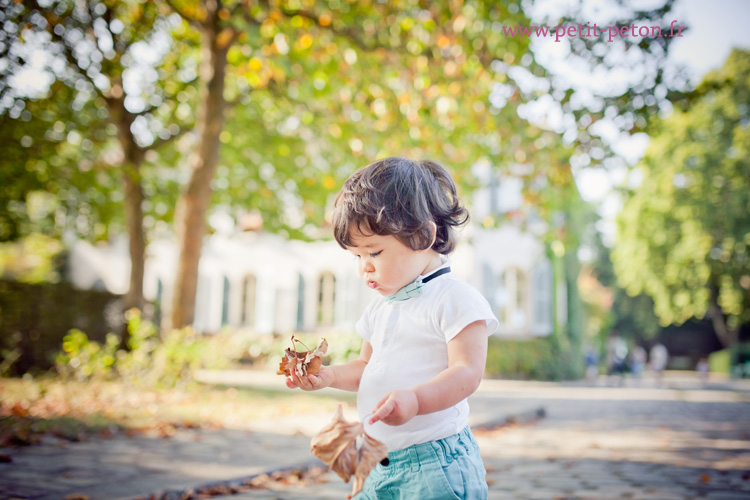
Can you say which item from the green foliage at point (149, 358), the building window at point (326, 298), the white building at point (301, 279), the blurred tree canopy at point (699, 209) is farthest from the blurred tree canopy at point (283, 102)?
the blurred tree canopy at point (699, 209)

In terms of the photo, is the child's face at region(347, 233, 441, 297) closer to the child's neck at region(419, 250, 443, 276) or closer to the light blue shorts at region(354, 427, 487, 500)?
the child's neck at region(419, 250, 443, 276)

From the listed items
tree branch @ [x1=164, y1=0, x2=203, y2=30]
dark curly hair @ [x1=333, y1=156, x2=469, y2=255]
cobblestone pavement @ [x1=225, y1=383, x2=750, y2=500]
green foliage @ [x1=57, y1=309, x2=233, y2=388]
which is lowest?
cobblestone pavement @ [x1=225, y1=383, x2=750, y2=500]

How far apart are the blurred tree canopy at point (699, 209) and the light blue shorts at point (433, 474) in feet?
94.5

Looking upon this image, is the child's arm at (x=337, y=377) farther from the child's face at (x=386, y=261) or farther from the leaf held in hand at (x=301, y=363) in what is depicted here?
the child's face at (x=386, y=261)

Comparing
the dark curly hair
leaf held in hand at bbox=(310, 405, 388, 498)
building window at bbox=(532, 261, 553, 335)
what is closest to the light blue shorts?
leaf held in hand at bbox=(310, 405, 388, 498)

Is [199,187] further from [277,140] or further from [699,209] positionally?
[699,209]

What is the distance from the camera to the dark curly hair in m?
1.78

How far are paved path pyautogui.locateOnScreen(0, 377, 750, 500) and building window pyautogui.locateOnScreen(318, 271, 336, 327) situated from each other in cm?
1690

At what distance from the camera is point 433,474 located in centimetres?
176

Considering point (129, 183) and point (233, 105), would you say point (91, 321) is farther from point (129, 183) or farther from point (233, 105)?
point (233, 105)

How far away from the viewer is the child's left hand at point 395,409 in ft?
4.82

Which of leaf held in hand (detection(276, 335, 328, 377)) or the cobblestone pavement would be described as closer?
leaf held in hand (detection(276, 335, 328, 377))

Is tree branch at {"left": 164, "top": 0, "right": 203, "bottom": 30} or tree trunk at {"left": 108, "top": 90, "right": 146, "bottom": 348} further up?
tree branch at {"left": 164, "top": 0, "right": 203, "bottom": 30}

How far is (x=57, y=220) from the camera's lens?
17922 mm
